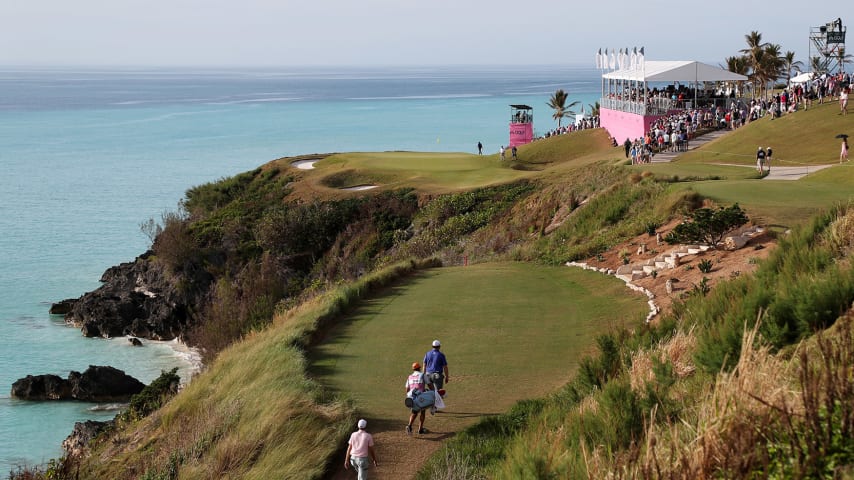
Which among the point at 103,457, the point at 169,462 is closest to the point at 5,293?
the point at 103,457

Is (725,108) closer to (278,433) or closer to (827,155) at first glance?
(827,155)

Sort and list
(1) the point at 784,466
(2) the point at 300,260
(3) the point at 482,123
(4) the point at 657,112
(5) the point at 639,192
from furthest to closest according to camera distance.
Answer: (3) the point at 482,123 < (4) the point at 657,112 < (2) the point at 300,260 < (5) the point at 639,192 < (1) the point at 784,466

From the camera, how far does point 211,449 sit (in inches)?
468

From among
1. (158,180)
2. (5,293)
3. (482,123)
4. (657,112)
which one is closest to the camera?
(5,293)

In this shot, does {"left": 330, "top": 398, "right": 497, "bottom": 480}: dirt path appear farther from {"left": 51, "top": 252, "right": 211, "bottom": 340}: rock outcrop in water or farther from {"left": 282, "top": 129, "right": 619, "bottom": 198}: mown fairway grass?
{"left": 282, "top": 129, "right": 619, "bottom": 198}: mown fairway grass

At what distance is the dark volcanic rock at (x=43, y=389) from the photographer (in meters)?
29.5

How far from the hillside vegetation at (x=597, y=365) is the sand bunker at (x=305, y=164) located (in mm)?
18908

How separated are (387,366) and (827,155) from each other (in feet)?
99.1

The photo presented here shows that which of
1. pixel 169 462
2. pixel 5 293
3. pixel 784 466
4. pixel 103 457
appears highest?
pixel 784 466

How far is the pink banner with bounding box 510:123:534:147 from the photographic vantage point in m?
78.4

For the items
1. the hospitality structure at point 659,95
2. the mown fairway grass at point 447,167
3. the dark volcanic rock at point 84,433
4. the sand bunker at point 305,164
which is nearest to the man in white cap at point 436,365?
the dark volcanic rock at point 84,433

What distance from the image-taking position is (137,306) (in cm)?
4106

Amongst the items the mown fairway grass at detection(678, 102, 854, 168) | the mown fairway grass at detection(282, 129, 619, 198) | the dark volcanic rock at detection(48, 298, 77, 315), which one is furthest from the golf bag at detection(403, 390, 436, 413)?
the dark volcanic rock at detection(48, 298, 77, 315)

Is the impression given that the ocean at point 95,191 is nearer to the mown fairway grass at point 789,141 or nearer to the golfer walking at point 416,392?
the golfer walking at point 416,392
